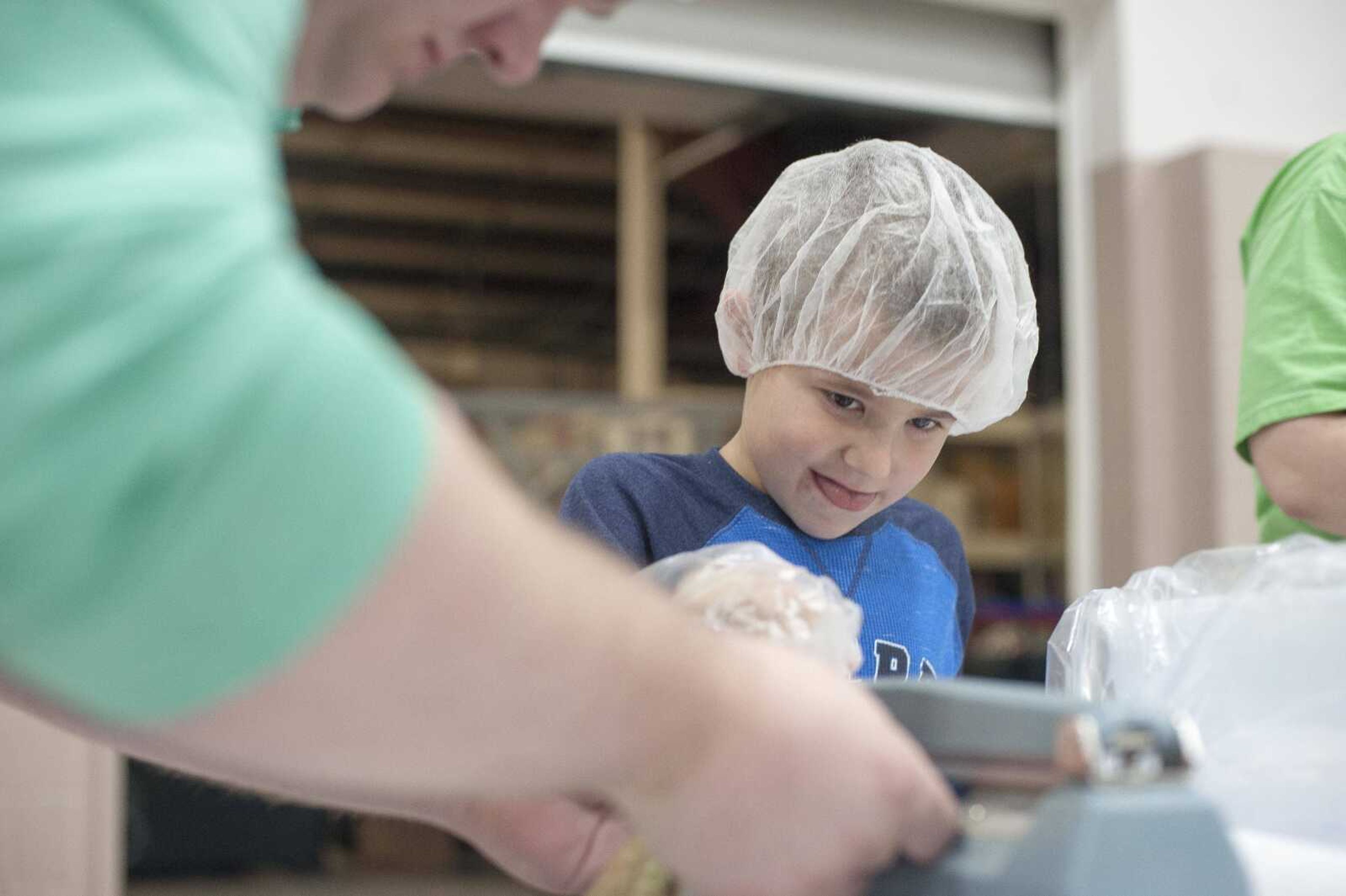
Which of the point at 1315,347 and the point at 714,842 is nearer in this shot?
the point at 714,842

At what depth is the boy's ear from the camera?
3.82 feet

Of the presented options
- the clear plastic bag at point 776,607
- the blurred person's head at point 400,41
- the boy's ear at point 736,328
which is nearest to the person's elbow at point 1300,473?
the boy's ear at point 736,328

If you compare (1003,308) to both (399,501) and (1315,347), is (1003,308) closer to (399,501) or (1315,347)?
(1315,347)

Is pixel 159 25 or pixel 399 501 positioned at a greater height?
pixel 159 25

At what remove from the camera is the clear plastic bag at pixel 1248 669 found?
0.68 meters

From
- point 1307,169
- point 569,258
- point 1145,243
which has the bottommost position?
point 1307,169

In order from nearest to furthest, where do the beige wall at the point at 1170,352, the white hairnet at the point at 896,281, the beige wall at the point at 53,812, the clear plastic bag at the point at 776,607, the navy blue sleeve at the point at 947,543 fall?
1. the clear plastic bag at the point at 776,607
2. the white hairnet at the point at 896,281
3. the navy blue sleeve at the point at 947,543
4. the beige wall at the point at 53,812
5. the beige wall at the point at 1170,352

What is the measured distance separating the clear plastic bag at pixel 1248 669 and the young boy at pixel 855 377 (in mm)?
265

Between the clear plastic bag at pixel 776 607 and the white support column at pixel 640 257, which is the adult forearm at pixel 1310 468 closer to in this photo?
the clear plastic bag at pixel 776 607

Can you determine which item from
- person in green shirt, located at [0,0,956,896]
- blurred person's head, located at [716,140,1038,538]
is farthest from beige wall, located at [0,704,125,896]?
person in green shirt, located at [0,0,956,896]

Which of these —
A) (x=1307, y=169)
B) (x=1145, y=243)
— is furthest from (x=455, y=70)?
(x=1307, y=169)

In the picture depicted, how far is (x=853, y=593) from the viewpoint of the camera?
44.7 inches

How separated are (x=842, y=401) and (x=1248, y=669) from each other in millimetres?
458

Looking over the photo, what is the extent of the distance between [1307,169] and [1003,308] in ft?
1.08
